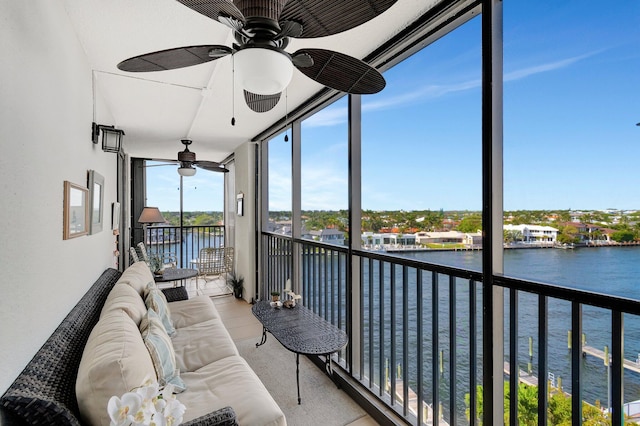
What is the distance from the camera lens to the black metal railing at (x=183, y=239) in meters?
6.91

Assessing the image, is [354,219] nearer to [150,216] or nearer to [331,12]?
[331,12]

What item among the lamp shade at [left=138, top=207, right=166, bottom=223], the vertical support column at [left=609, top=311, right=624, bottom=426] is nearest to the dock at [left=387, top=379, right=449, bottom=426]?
the vertical support column at [left=609, top=311, right=624, bottom=426]

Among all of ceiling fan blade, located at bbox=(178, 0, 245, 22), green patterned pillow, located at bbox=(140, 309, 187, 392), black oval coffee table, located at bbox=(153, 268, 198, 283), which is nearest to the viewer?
ceiling fan blade, located at bbox=(178, 0, 245, 22)

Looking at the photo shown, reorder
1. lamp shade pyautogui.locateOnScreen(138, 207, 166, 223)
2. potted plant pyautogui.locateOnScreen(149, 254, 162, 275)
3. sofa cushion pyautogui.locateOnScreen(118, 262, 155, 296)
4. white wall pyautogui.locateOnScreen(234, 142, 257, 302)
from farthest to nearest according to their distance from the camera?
lamp shade pyautogui.locateOnScreen(138, 207, 166, 223)
white wall pyautogui.locateOnScreen(234, 142, 257, 302)
potted plant pyautogui.locateOnScreen(149, 254, 162, 275)
sofa cushion pyautogui.locateOnScreen(118, 262, 155, 296)

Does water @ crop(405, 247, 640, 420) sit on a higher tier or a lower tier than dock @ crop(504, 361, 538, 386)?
higher

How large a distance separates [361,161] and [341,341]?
136 centimetres

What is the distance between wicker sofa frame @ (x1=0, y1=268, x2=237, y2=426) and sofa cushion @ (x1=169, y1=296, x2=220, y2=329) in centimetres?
101

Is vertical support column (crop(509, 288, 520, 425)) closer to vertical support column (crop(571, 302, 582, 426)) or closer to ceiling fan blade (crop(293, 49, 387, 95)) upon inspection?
vertical support column (crop(571, 302, 582, 426))

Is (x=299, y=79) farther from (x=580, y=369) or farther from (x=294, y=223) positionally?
(x=580, y=369)

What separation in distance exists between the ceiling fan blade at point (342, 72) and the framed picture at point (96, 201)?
187 centimetres

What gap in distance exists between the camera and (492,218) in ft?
4.91

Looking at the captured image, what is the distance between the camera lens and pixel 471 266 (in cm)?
163

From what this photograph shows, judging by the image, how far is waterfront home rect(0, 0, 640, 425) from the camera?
1178mm

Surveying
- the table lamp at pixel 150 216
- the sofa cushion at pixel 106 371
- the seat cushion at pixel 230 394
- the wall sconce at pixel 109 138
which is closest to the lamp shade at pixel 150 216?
the table lamp at pixel 150 216
